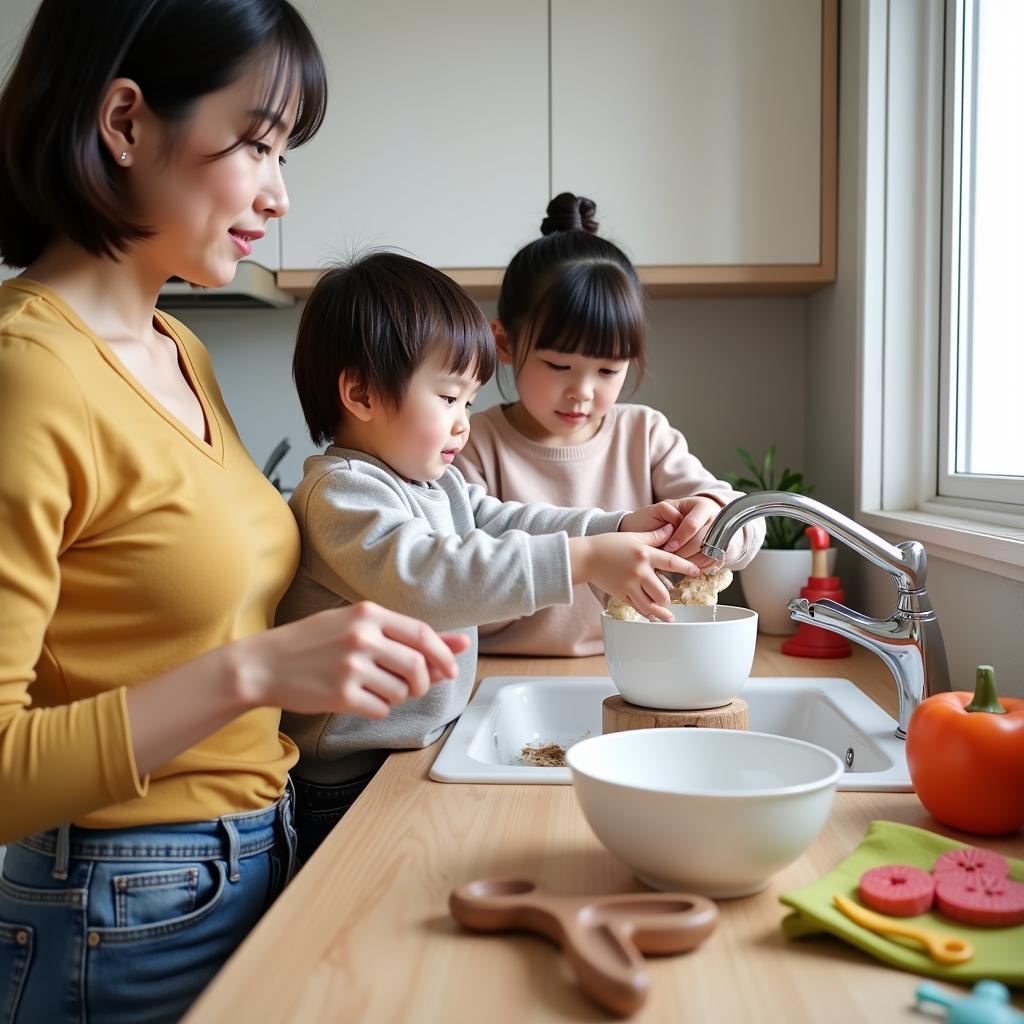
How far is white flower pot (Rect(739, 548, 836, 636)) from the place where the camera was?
5.62 ft

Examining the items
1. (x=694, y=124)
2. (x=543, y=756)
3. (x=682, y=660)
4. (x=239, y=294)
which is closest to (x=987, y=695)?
(x=682, y=660)

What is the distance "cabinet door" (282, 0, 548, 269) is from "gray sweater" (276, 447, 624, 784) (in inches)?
Answer: 34.5

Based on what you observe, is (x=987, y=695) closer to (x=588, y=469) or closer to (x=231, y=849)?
(x=231, y=849)

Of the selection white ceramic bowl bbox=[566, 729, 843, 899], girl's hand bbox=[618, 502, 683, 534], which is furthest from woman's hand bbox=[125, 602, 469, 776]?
girl's hand bbox=[618, 502, 683, 534]

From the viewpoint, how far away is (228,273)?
894 millimetres

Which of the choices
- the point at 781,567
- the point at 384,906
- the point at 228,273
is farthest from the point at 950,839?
the point at 781,567

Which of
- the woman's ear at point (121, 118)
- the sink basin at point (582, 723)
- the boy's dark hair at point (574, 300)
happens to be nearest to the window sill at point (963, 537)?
the sink basin at point (582, 723)

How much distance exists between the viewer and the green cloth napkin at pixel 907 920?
57cm

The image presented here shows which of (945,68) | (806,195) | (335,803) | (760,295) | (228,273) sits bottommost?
(335,803)

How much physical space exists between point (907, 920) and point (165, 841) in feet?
1.83

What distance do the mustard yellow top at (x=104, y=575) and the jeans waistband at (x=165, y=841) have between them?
0.01 metres

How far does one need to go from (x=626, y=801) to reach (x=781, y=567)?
113 cm

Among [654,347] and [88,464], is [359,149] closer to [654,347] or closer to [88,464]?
[654,347]

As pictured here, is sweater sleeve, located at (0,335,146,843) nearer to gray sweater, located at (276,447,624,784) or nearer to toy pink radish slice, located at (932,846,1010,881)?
gray sweater, located at (276,447,624,784)
